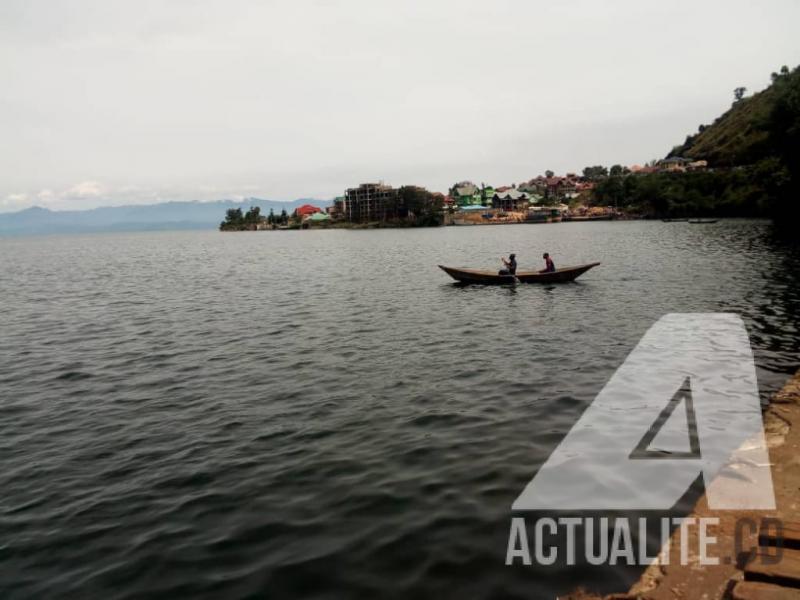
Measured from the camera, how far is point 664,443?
409 inches

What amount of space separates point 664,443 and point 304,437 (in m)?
7.75

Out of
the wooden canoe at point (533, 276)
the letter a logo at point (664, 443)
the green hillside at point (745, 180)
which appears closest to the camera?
the letter a logo at point (664, 443)

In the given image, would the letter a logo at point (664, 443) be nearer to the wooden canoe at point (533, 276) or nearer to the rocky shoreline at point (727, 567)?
the rocky shoreline at point (727, 567)

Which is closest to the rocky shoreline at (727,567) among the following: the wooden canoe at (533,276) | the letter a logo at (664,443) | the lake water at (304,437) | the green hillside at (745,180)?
the letter a logo at (664,443)

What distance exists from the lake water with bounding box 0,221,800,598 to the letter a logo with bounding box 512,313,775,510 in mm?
563

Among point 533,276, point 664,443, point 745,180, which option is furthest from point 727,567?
point 745,180

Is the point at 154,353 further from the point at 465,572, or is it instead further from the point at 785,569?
the point at 785,569

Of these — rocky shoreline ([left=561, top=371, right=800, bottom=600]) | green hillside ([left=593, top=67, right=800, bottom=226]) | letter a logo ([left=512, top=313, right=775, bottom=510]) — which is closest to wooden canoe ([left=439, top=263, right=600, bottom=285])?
letter a logo ([left=512, top=313, right=775, bottom=510])

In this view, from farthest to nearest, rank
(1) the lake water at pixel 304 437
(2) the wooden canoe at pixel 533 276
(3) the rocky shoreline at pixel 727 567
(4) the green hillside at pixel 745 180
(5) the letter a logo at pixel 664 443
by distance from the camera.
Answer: (4) the green hillside at pixel 745 180
(2) the wooden canoe at pixel 533 276
(5) the letter a logo at pixel 664 443
(1) the lake water at pixel 304 437
(3) the rocky shoreline at pixel 727 567

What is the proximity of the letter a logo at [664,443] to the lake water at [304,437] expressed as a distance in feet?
1.85

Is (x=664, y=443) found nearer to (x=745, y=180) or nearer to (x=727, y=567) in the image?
(x=727, y=567)

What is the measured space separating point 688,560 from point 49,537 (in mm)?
9597

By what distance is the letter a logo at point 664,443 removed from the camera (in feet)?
27.3

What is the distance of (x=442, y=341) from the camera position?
20.4 meters
